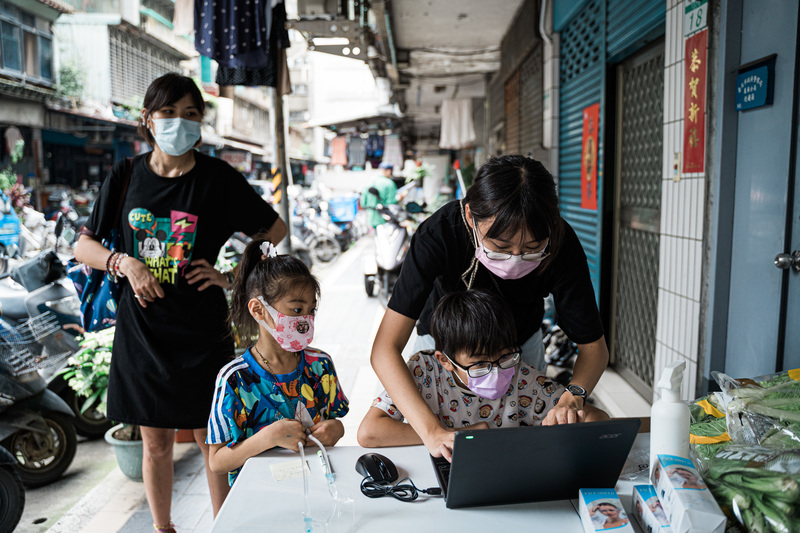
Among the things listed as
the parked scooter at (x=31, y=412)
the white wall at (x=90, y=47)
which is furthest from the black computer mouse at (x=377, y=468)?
the white wall at (x=90, y=47)

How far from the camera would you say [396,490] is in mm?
1413

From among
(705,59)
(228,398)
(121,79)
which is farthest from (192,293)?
(121,79)

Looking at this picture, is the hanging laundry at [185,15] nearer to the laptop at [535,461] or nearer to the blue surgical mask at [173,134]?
the blue surgical mask at [173,134]

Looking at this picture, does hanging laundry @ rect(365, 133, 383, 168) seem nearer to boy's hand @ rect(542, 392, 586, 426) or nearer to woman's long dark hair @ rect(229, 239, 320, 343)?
woman's long dark hair @ rect(229, 239, 320, 343)

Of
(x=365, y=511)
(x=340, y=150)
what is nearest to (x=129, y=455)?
(x=365, y=511)

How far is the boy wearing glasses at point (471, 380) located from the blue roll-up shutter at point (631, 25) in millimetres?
2287

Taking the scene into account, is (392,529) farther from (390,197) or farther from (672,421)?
(390,197)

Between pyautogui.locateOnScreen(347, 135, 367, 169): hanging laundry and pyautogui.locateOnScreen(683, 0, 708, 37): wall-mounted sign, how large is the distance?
47.2ft

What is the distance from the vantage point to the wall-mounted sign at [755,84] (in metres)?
2.19

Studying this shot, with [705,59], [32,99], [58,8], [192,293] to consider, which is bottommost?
[192,293]

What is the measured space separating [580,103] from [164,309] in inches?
149

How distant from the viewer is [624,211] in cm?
418

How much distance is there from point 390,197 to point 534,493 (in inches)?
306

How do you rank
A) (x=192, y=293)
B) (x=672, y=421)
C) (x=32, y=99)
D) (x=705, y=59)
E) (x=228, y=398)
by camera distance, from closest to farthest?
Answer: (x=672, y=421) → (x=228, y=398) → (x=192, y=293) → (x=705, y=59) → (x=32, y=99)
